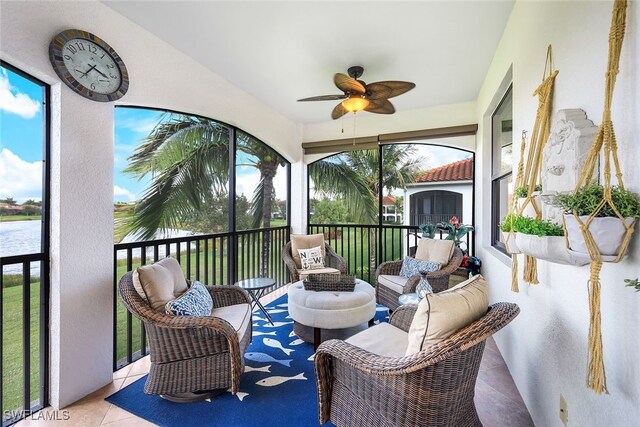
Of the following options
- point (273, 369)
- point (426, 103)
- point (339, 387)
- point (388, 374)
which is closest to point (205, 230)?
point (273, 369)

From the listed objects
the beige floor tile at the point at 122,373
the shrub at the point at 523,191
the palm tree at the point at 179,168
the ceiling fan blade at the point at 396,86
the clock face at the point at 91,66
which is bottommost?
the beige floor tile at the point at 122,373

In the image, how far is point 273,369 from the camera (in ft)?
7.48

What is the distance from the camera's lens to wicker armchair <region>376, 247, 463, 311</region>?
293 centimetres

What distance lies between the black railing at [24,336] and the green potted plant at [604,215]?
277 cm

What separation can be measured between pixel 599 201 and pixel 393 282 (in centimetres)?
249

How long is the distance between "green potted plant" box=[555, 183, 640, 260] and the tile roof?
12.1 feet

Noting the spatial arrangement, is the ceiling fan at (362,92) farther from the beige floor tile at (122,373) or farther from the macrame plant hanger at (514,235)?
the beige floor tile at (122,373)

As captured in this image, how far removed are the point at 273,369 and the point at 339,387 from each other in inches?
36.2

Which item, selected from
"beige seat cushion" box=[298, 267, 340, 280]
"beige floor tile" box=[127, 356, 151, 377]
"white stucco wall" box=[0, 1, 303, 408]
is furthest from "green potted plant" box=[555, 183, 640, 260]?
"beige seat cushion" box=[298, 267, 340, 280]

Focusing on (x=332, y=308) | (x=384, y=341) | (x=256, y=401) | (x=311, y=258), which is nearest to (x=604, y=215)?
(x=384, y=341)

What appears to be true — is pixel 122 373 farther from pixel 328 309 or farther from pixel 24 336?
pixel 328 309

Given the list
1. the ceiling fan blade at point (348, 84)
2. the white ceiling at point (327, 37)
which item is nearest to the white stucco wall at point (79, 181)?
the white ceiling at point (327, 37)

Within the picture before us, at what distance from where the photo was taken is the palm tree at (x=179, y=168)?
9.95 ft

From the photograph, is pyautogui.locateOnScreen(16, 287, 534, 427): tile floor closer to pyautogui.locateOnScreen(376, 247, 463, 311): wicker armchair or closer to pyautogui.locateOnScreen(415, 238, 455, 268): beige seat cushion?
pyautogui.locateOnScreen(376, 247, 463, 311): wicker armchair
